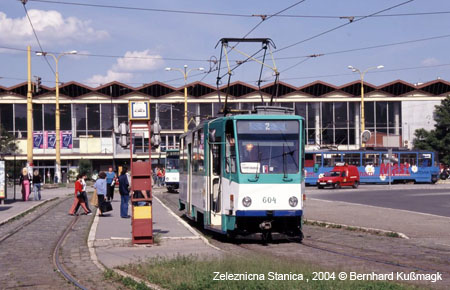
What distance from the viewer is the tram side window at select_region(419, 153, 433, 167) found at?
58.1 metres

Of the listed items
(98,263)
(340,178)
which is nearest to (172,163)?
(340,178)

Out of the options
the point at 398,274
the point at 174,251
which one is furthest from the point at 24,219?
the point at 398,274

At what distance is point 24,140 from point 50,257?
211 feet

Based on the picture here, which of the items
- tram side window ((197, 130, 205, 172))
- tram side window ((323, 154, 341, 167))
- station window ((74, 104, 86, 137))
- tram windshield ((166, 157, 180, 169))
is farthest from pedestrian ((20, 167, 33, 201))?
station window ((74, 104, 86, 137))

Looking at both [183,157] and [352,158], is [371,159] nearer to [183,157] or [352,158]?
[352,158]

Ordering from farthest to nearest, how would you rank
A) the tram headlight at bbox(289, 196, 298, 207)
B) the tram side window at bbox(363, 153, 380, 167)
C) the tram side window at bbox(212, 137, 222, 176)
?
the tram side window at bbox(363, 153, 380, 167)
the tram side window at bbox(212, 137, 222, 176)
the tram headlight at bbox(289, 196, 298, 207)

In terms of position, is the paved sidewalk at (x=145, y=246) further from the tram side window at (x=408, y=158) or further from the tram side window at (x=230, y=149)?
the tram side window at (x=408, y=158)

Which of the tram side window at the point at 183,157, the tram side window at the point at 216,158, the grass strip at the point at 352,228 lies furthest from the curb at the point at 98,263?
the grass strip at the point at 352,228

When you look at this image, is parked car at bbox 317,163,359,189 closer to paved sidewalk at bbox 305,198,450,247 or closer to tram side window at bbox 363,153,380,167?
tram side window at bbox 363,153,380,167

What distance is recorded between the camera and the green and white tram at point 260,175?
15.0m

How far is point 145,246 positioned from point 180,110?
6362 centimetres

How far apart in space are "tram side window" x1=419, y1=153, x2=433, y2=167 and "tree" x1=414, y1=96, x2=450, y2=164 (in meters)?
13.3

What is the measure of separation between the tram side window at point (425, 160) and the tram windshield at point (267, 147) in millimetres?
45262

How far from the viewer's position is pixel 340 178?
171 ft
